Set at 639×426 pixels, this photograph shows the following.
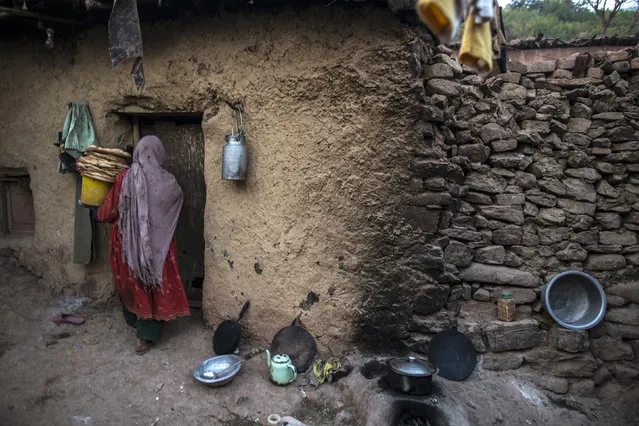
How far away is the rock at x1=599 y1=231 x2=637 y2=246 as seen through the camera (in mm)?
3344

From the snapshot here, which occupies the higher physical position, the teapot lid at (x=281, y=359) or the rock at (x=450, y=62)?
the rock at (x=450, y=62)

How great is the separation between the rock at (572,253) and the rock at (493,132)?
3.44 ft

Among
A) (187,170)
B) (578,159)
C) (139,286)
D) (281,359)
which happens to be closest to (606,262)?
(578,159)

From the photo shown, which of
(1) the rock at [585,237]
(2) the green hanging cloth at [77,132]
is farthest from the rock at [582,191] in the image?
(2) the green hanging cloth at [77,132]

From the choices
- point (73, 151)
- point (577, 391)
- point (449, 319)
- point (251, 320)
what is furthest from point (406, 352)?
point (73, 151)

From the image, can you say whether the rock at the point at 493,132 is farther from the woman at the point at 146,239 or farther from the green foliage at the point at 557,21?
the green foliage at the point at 557,21

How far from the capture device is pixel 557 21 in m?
9.51

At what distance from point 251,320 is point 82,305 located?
1667 mm

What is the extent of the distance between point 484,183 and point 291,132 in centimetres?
162

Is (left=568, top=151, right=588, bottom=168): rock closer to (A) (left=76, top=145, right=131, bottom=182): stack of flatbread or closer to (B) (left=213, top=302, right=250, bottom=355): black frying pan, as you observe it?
(B) (left=213, top=302, right=250, bottom=355): black frying pan

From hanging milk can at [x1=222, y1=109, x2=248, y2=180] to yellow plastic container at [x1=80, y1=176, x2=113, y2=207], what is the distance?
39.8 inches

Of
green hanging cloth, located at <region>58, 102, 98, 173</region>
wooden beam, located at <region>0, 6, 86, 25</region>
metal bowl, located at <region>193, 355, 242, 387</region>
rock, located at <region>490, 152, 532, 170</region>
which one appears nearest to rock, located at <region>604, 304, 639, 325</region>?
rock, located at <region>490, 152, 532, 170</region>

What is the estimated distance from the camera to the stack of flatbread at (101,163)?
3.13 meters

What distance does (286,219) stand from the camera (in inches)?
121
